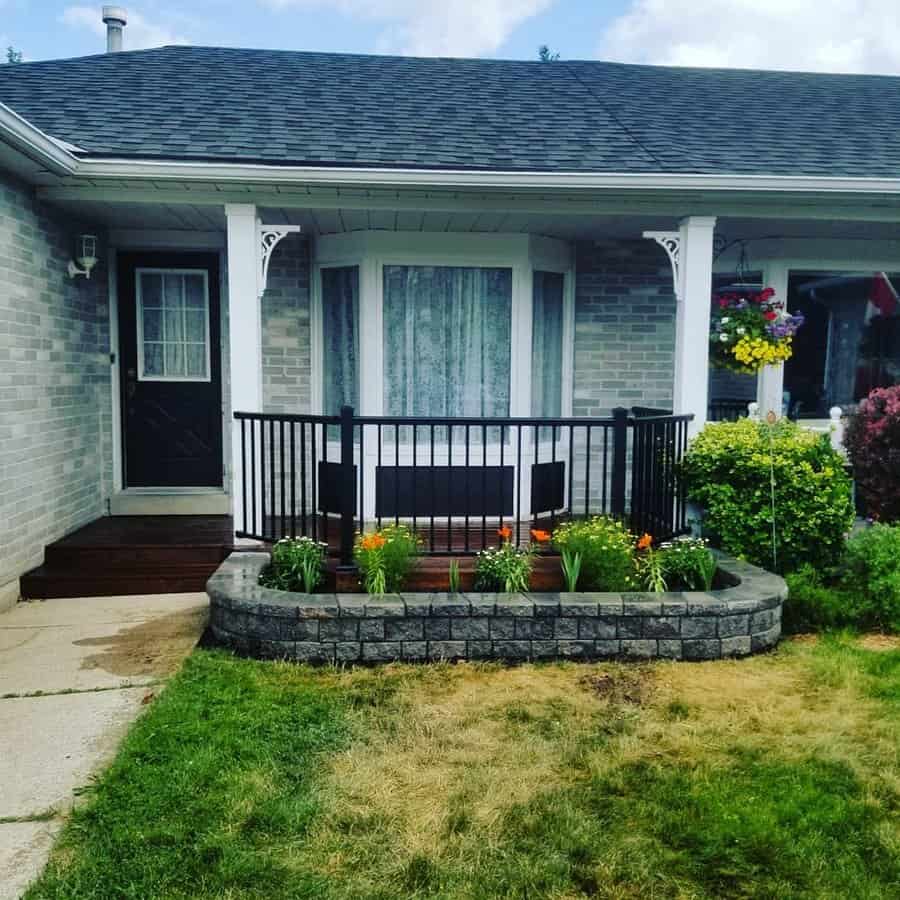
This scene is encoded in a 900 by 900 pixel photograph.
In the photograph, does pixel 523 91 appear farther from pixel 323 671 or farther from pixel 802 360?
pixel 323 671

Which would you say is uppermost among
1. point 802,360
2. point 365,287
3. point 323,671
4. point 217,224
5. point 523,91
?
point 523,91

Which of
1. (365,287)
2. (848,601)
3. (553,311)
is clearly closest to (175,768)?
(848,601)

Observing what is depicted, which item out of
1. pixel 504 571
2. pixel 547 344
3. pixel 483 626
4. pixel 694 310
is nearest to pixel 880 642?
pixel 504 571

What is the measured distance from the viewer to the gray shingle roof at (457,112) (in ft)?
20.3

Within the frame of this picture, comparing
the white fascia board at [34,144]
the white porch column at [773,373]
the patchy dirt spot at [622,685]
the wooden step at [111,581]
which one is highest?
the white fascia board at [34,144]

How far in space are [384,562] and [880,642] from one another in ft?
9.03

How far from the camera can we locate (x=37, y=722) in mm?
3719

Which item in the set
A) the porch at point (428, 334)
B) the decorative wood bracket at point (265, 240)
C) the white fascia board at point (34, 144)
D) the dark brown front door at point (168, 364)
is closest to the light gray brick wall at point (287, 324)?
the porch at point (428, 334)

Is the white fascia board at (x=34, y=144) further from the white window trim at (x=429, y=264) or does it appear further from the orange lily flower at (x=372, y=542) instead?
the orange lily flower at (x=372, y=542)

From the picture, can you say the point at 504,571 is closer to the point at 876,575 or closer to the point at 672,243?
the point at 876,575

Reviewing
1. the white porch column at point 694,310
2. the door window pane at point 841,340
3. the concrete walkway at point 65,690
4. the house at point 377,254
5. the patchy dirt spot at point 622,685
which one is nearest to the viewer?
the concrete walkway at point 65,690

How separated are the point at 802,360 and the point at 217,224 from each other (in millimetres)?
4992

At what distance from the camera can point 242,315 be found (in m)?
5.91

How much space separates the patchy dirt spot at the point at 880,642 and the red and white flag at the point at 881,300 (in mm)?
3739
